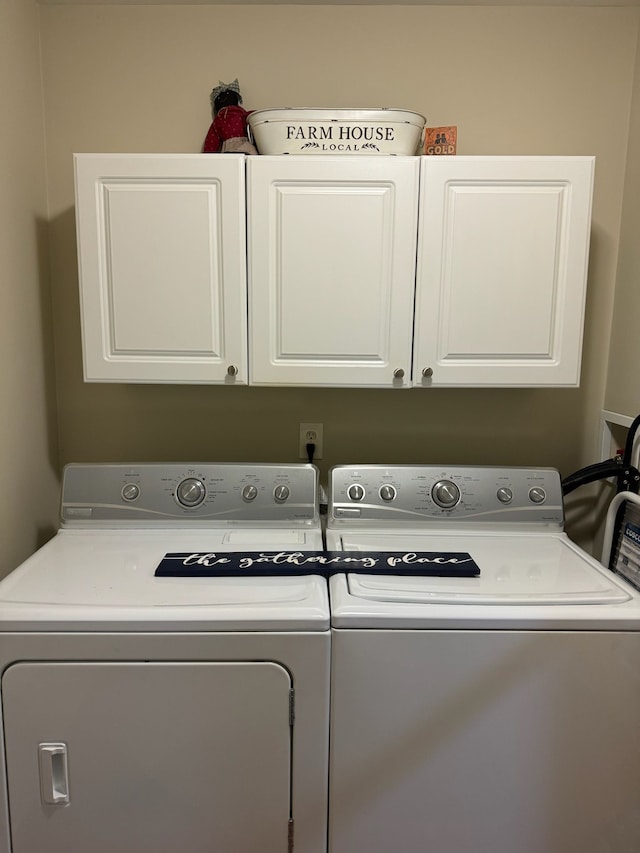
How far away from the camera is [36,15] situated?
1.69 meters

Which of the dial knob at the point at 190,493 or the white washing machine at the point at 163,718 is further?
the dial knob at the point at 190,493

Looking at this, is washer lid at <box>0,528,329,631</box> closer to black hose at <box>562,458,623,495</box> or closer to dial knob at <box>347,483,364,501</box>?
dial knob at <box>347,483,364,501</box>

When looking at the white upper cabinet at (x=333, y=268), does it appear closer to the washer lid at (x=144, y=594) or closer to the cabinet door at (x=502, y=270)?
the cabinet door at (x=502, y=270)

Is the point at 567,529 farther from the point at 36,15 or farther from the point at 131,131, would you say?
the point at 36,15

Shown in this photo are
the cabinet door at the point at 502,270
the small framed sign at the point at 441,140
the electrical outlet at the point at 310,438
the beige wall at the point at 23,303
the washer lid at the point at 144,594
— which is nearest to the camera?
the washer lid at the point at 144,594

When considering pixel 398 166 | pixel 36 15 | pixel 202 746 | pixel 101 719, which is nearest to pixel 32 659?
pixel 101 719

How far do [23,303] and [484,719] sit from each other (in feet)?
5.37

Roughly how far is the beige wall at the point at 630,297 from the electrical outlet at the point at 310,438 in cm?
95

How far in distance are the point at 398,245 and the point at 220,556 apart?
0.91 m

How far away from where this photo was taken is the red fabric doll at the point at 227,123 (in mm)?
1601

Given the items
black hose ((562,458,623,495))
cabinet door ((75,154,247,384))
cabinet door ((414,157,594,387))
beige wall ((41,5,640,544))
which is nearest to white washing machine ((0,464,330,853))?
cabinet door ((75,154,247,384))

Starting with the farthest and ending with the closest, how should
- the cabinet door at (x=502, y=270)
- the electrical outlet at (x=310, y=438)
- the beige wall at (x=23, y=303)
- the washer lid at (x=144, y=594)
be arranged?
the electrical outlet at (x=310, y=438) < the beige wall at (x=23, y=303) < the cabinet door at (x=502, y=270) < the washer lid at (x=144, y=594)

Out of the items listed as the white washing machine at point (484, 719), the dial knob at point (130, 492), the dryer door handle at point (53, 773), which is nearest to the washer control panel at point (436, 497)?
the white washing machine at point (484, 719)

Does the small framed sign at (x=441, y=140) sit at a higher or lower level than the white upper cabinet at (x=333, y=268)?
higher
